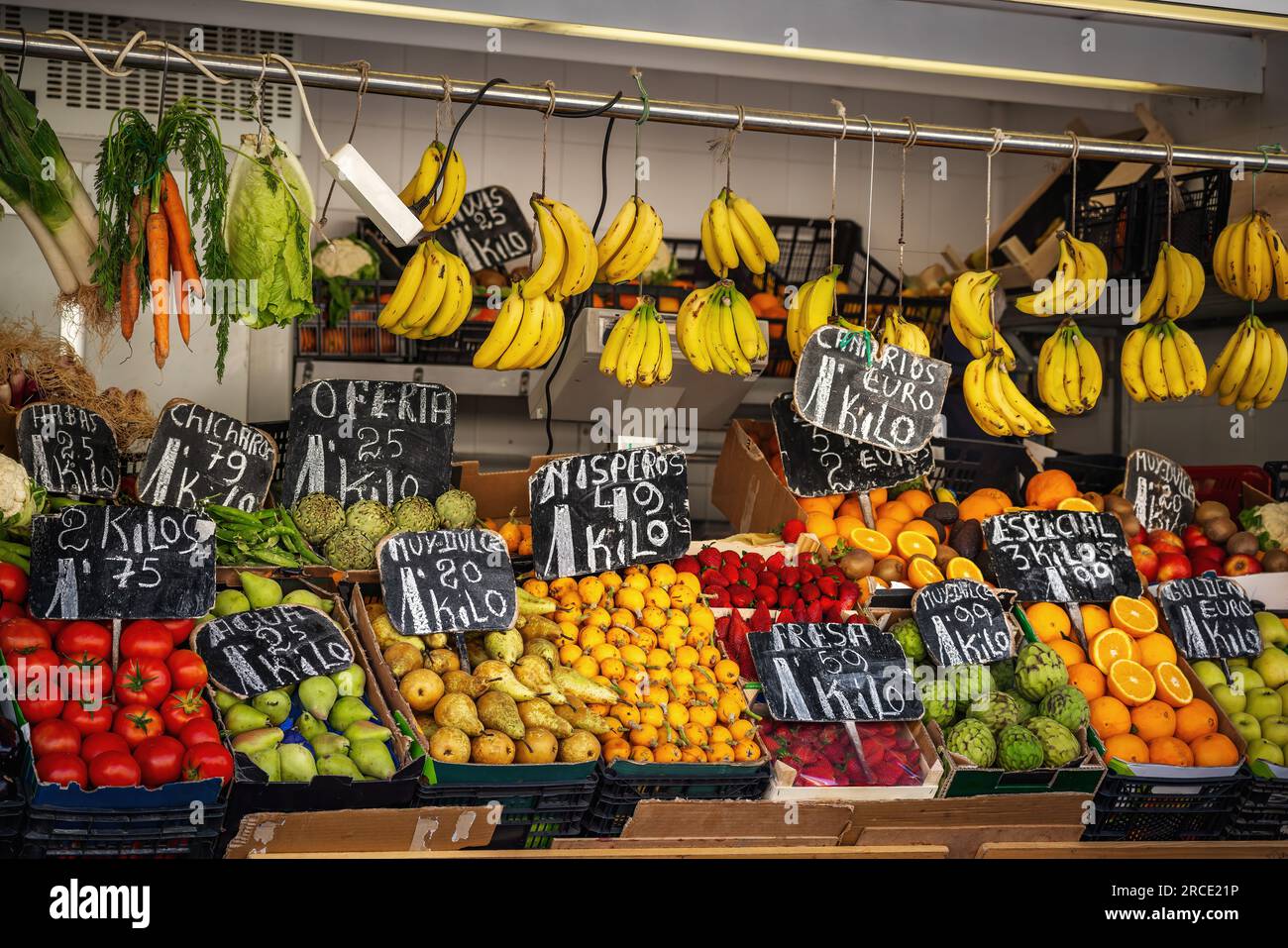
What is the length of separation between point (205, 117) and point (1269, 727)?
11.3 feet

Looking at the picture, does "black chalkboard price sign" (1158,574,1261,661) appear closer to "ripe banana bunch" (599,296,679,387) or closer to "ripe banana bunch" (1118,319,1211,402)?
"ripe banana bunch" (1118,319,1211,402)

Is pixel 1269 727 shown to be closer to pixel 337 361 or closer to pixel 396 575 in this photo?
pixel 396 575

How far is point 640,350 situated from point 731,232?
47cm

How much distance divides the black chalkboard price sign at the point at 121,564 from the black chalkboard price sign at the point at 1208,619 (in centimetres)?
286

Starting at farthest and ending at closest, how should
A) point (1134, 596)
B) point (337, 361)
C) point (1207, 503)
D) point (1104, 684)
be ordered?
1. point (337, 361)
2. point (1207, 503)
3. point (1134, 596)
4. point (1104, 684)

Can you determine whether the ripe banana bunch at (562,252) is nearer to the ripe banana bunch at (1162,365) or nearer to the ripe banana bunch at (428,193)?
the ripe banana bunch at (428,193)

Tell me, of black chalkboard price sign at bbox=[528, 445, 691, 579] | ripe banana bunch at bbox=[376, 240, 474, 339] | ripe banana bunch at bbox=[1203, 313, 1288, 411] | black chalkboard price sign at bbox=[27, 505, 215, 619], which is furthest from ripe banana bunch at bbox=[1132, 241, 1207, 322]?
black chalkboard price sign at bbox=[27, 505, 215, 619]

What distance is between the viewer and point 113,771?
2.49m

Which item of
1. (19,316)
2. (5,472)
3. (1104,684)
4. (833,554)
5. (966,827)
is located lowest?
(966,827)

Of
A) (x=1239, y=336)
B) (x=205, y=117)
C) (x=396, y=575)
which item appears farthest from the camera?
(x=1239, y=336)

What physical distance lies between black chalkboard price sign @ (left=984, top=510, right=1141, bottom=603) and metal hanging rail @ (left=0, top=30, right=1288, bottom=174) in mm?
1173

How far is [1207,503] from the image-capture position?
4676 millimetres

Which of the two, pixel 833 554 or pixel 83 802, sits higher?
pixel 833 554
